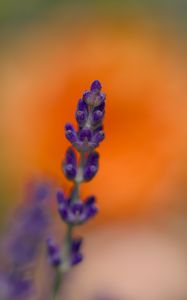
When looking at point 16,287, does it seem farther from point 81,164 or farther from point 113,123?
point 113,123

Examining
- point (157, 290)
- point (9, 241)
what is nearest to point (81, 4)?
point (157, 290)

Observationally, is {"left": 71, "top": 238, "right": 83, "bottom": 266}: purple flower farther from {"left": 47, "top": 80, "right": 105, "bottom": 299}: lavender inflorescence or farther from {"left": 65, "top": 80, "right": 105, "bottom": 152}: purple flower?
{"left": 65, "top": 80, "right": 105, "bottom": 152}: purple flower

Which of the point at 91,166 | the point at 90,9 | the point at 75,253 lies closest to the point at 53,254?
the point at 75,253

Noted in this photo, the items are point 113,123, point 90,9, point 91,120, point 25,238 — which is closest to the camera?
point 91,120

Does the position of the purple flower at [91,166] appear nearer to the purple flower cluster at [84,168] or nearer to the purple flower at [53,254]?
the purple flower cluster at [84,168]

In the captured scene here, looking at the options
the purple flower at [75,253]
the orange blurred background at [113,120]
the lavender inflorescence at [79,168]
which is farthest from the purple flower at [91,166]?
the orange blurred background at [113,120]

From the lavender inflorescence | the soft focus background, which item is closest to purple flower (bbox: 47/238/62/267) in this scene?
the lavender inflorescence

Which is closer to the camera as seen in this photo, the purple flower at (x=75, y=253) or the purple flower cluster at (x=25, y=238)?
the purple flower at (x=75, y=253)
